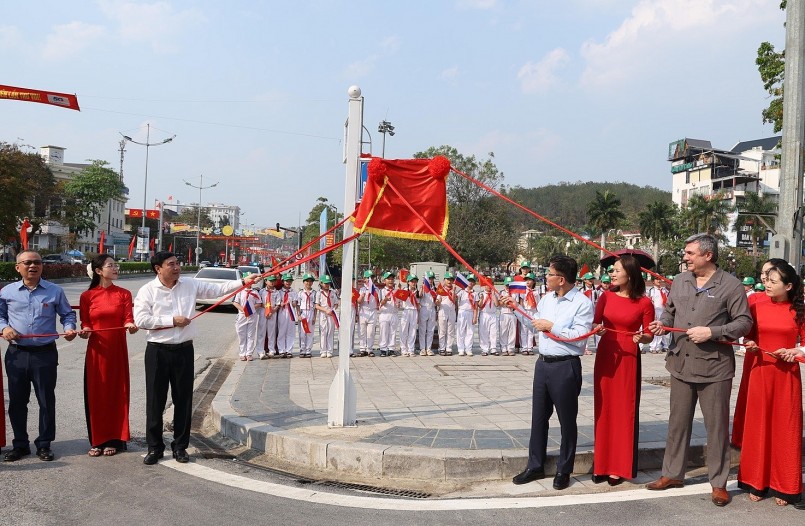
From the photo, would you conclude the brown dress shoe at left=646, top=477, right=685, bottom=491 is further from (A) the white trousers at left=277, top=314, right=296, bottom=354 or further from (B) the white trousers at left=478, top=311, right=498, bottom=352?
(A) the white trousers at left=277, top=314, right=296, bottom=354

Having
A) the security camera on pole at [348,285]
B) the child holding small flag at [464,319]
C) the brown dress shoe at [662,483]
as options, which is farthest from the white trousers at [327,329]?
the brown dress shoe at [662,483]

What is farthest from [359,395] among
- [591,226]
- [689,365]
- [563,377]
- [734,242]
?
[734,242]

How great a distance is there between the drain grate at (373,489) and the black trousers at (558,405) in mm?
941

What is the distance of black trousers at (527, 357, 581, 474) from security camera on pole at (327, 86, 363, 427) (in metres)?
1.96

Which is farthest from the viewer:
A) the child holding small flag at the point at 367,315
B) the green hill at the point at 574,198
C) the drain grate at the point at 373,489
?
the green hill at the point at 574,198

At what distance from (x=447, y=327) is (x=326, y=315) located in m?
2.67

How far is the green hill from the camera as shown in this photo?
12312 centimetres

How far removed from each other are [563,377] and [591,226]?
7450 cm

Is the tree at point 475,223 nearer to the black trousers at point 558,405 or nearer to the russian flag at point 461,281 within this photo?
the russian flag at point 461,281

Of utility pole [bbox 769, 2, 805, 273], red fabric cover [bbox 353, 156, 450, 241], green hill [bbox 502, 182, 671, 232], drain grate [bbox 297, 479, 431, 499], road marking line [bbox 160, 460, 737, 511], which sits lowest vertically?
drain grate [bbox 297, 479, 431, 499]

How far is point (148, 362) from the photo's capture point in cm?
581

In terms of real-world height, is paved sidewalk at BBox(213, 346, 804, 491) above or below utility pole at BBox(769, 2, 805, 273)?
below

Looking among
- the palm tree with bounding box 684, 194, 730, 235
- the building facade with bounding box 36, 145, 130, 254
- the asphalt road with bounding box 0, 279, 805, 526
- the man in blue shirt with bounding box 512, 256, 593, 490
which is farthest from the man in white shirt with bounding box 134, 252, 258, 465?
the palm tree with bounding box 684, 194, 730, 235

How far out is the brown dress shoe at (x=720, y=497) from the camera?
480cm
